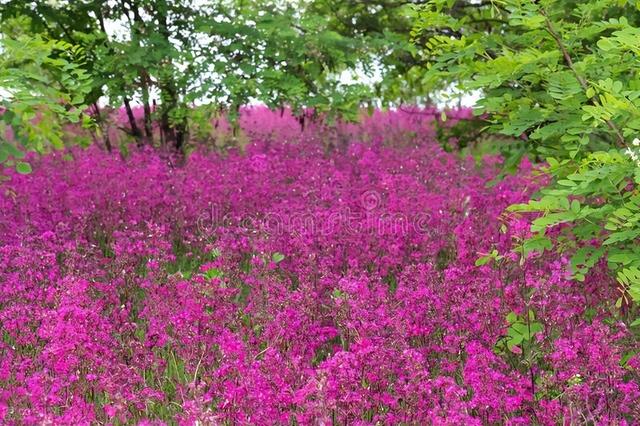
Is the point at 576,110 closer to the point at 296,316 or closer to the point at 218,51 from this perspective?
the point at 296,316

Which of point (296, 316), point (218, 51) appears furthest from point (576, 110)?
point (218, 51)

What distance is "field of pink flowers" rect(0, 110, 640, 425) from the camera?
4.14 m

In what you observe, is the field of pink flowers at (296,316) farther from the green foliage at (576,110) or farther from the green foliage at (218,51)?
the green foliage at (218,51)

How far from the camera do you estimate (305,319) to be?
5043 millimetres

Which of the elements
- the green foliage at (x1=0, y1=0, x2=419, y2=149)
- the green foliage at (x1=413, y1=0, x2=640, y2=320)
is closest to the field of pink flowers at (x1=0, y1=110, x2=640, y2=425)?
the green foliage at (x1=413, y1=0, x2=640, y2=320)

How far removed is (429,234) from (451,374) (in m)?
1.95

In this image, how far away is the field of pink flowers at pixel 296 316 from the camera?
4.14 meters

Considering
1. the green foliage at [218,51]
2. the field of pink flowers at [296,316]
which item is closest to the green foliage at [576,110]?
the field of pink flowers at [296,316]

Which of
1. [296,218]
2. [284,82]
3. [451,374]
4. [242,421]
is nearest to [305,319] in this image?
[451,374]

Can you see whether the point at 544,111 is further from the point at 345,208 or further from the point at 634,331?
the point at 345,208

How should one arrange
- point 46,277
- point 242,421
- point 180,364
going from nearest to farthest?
point 242,421 < point 180,364 < point 46,277

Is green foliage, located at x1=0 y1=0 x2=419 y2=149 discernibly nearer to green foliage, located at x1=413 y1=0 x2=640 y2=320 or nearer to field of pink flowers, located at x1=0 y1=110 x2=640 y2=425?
field of pink flowers, located at x1=0 y1=110 x2=640 y2=425

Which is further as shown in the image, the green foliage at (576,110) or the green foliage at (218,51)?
the green foliage at (218,51)

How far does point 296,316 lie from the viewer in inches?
198
